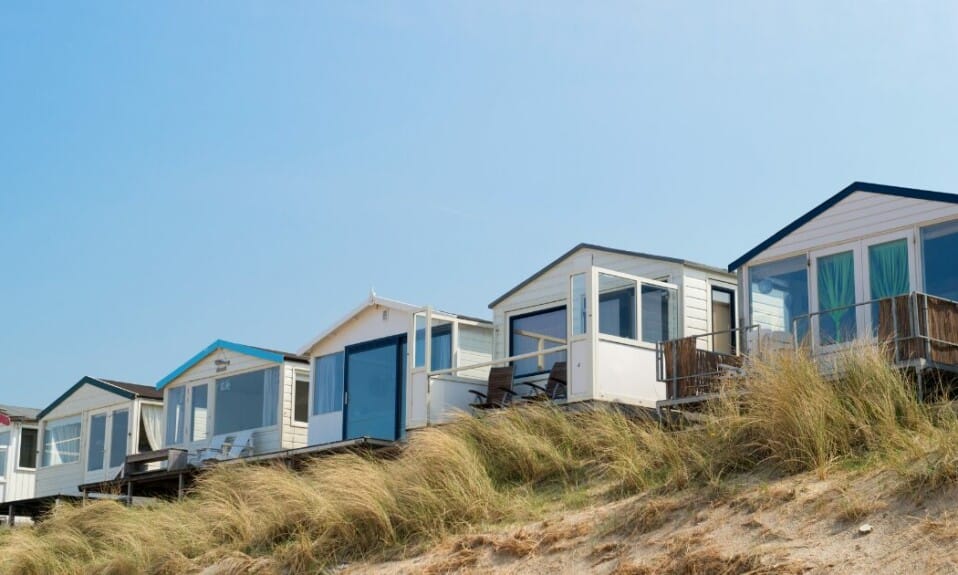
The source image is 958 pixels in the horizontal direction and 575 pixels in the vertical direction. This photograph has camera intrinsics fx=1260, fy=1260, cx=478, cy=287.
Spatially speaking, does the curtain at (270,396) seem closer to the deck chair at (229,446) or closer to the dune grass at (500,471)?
the deck chair at (229,446)

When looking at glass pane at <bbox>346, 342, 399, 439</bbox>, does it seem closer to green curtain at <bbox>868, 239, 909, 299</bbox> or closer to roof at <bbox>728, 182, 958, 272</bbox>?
roof at <bbox>728, 182, 958, 272</bbox>

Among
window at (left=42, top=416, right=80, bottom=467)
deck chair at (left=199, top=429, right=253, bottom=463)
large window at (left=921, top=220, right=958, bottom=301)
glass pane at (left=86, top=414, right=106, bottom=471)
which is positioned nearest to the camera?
large window at (left=921, top=220, right=958, bottom=301)

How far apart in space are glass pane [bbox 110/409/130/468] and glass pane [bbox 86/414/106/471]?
0.44 meters

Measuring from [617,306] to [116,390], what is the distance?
14.7 metres

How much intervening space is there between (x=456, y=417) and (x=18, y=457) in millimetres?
20495

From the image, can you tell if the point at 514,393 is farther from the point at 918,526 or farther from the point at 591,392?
the point at 918,526

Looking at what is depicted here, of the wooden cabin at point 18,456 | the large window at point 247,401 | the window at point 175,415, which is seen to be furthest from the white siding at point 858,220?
the wooden cabin at point 18,456

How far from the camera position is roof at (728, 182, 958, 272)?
16.0m

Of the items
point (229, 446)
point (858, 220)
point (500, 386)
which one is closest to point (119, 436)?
point (229, 446)

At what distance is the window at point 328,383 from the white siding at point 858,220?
8.29m

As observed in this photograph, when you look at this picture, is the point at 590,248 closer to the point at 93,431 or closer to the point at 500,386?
the point at 500,386

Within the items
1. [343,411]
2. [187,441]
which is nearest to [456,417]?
[343,411]

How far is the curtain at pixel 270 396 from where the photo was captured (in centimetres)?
2447

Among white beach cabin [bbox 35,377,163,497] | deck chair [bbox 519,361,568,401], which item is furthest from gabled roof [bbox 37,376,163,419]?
deck chair [bbox 519,361,568,401]
